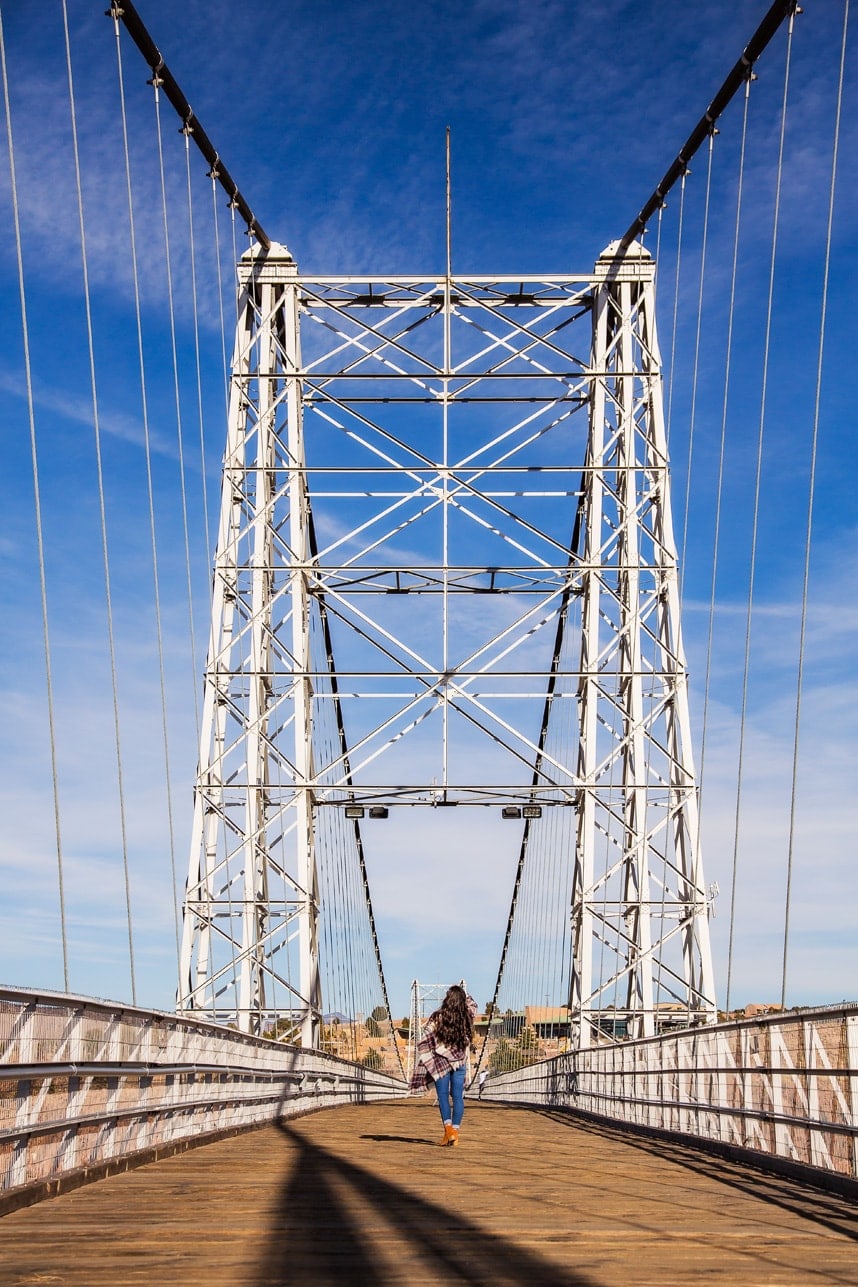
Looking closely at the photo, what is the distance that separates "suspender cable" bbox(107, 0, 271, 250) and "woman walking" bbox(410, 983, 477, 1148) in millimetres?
12163

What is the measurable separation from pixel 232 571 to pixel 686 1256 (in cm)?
1922

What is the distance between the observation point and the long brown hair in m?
13.2

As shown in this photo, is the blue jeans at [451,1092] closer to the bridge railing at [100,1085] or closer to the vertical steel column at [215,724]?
the bridge railing at [100,1085]

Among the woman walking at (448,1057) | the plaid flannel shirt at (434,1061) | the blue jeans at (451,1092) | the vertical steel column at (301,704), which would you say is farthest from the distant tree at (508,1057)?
the plaid flannel shirt at (434,1061)

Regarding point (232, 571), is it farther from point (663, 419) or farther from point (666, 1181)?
point (666, 1181)

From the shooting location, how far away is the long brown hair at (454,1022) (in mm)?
13227

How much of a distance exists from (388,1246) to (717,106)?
19.9 meters

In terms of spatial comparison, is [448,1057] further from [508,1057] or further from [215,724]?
[508,1057]

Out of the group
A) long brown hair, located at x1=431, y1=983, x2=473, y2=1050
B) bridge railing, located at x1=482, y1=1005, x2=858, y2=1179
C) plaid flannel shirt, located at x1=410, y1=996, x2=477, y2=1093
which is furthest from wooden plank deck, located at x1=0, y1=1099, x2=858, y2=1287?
long brown hair, located at x1=431, y1=983, x2=473, y2=1050

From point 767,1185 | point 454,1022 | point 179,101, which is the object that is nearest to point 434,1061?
point 454,1022

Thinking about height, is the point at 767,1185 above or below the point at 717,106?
below

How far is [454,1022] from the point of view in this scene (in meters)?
13.3

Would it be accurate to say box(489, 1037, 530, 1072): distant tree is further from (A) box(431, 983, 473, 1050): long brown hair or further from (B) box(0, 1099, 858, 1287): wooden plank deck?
(B) box(0, 1099, 858, 1287): wooden plank deck

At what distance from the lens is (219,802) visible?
2358cm
